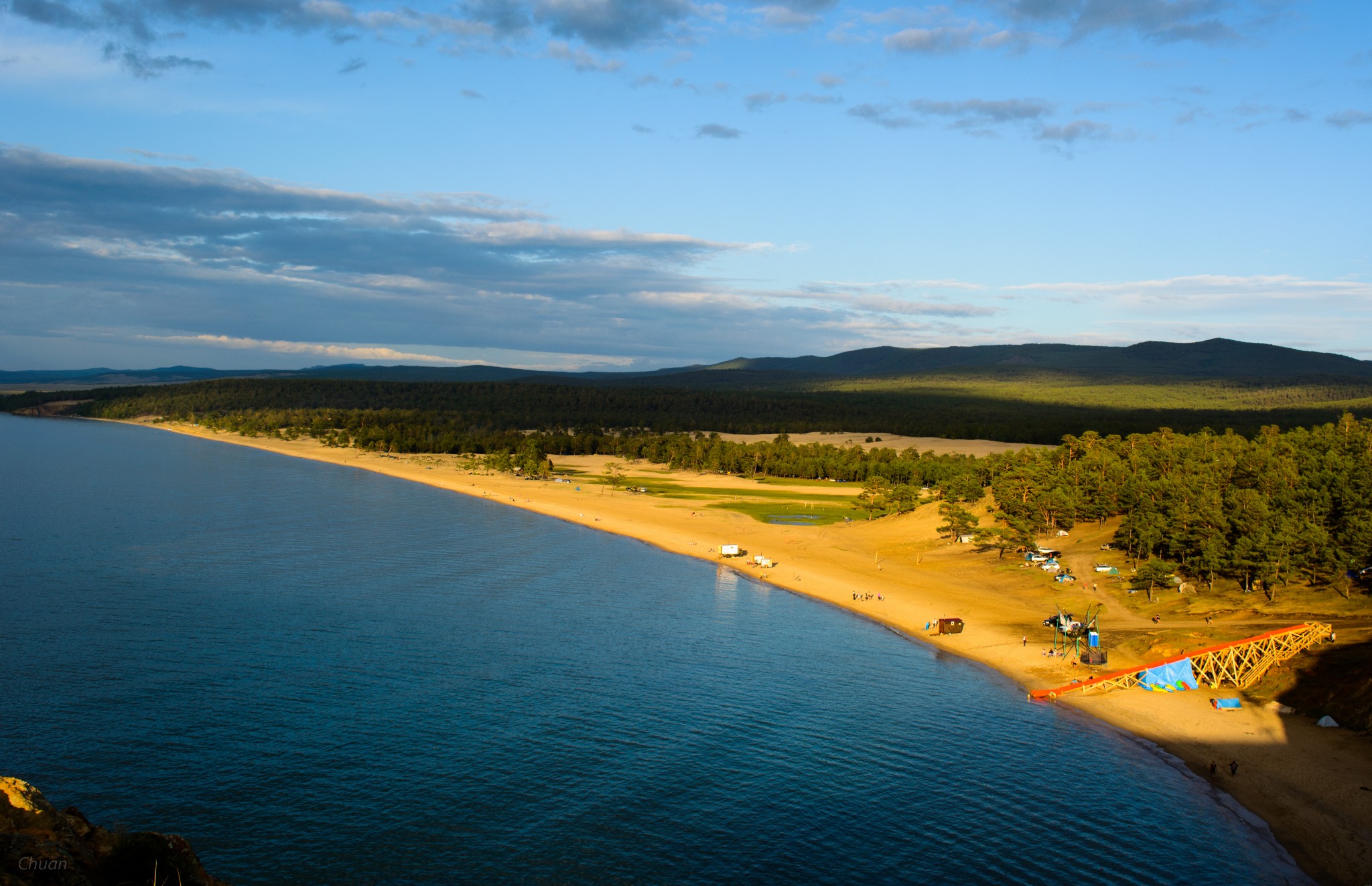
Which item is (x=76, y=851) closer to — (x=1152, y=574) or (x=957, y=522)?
(x=1152, y=574)

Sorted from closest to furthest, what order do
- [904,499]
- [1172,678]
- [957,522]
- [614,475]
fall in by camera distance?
[1172,678] → [957,522] → [904,499] → [614,475]

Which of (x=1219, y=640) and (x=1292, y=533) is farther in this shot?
(x=1292, y=533)

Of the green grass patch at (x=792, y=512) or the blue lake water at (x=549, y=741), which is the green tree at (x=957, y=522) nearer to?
the green grass patch at (x=792, y=512)

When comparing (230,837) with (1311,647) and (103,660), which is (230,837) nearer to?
(103,660)

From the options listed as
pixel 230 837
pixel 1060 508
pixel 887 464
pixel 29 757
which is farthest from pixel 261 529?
pixel 887 464

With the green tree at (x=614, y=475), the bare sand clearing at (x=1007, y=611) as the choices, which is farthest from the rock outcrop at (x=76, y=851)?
the green tree at (x=614, y=475)

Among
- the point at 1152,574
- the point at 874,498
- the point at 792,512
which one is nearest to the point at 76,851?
the point at 1152,574
